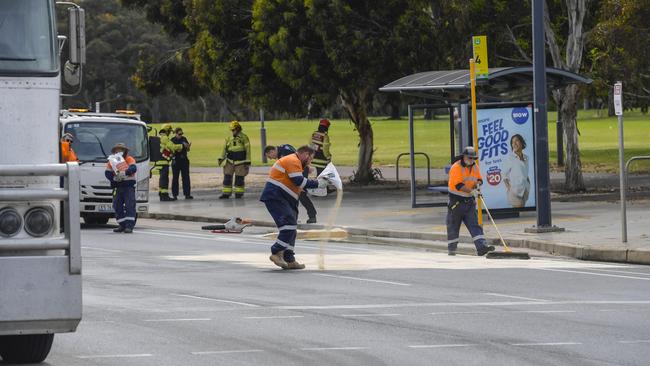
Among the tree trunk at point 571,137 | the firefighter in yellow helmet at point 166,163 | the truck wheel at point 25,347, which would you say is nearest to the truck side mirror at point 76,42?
the truck wheel at point 25,347

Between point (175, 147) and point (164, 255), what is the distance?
13.9m

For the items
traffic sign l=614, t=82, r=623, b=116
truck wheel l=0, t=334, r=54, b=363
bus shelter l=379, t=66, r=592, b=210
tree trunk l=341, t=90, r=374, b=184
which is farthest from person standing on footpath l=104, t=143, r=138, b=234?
truck wheel l=0, t=334, r=54, b=363

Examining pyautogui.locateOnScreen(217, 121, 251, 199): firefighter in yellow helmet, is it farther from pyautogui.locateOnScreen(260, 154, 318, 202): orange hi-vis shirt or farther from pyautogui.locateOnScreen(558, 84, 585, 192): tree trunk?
pyautogui.locateOnScreen(260, 154, 318, 202): orange hi-vis shirt

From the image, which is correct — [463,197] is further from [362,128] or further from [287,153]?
[362,128]

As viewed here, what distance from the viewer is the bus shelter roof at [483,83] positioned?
24031mm

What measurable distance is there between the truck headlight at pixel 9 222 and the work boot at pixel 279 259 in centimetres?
839

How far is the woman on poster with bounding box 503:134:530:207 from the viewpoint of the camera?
2445 cm

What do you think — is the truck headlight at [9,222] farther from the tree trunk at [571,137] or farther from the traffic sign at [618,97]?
the tree trunk at [571,137]

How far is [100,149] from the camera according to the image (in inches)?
1064

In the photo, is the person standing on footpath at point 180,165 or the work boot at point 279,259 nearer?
the work boot at point 279,259

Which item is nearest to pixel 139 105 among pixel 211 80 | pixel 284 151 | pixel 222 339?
pixel 211 80

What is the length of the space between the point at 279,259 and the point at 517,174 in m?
8.34

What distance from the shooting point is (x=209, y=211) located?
29.4 metres

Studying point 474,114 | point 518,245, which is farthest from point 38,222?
point 474,114
